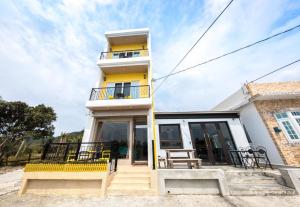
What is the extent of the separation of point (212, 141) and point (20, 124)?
21095mm

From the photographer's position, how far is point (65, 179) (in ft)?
15.3

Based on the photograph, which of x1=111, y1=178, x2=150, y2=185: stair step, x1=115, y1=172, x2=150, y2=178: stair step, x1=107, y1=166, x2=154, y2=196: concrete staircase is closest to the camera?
x1=107, y1=166, x2=154, y2=196: concrete staircase

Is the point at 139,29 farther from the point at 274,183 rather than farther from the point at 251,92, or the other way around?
the point at 274,183

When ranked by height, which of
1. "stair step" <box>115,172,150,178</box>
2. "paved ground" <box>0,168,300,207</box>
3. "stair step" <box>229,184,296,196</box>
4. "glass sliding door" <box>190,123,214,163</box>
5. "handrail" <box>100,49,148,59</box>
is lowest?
"paved ground" <box>0,168,300,207</box>

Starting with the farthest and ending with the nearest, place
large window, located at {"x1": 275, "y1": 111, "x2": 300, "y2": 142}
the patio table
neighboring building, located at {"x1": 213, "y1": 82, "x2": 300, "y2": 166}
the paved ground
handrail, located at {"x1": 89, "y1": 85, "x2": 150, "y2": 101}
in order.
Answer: handrail, located at {"x1": 89, "y1": 85, "x2": 150, "y2": 101} < large window, located at {"x1": 275, "y1": 111, "x2": 300, "y2": 142} < neighboring building, located at {"x1": 213, "y1": 82, "x2": 300, "y2": 166} < the patio table < the paved ground

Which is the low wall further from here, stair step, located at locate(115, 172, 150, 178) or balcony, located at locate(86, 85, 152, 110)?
balcony, located at locate(86, 85, 152, 110)

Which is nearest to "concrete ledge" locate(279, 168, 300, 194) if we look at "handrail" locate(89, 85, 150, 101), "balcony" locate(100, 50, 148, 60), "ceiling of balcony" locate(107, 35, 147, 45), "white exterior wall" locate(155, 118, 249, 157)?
"white exterior wall" locate(155, 118, 249, 157)

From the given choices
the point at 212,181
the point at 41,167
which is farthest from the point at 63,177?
the point at 212,181

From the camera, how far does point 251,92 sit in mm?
8203

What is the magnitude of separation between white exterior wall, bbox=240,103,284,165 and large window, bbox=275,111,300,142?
891 millimetres

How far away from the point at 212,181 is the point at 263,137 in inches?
220

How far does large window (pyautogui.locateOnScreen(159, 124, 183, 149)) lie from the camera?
8070mm

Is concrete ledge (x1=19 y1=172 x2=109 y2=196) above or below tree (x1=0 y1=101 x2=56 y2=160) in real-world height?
below

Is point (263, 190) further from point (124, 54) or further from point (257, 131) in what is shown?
point (124, 54)
